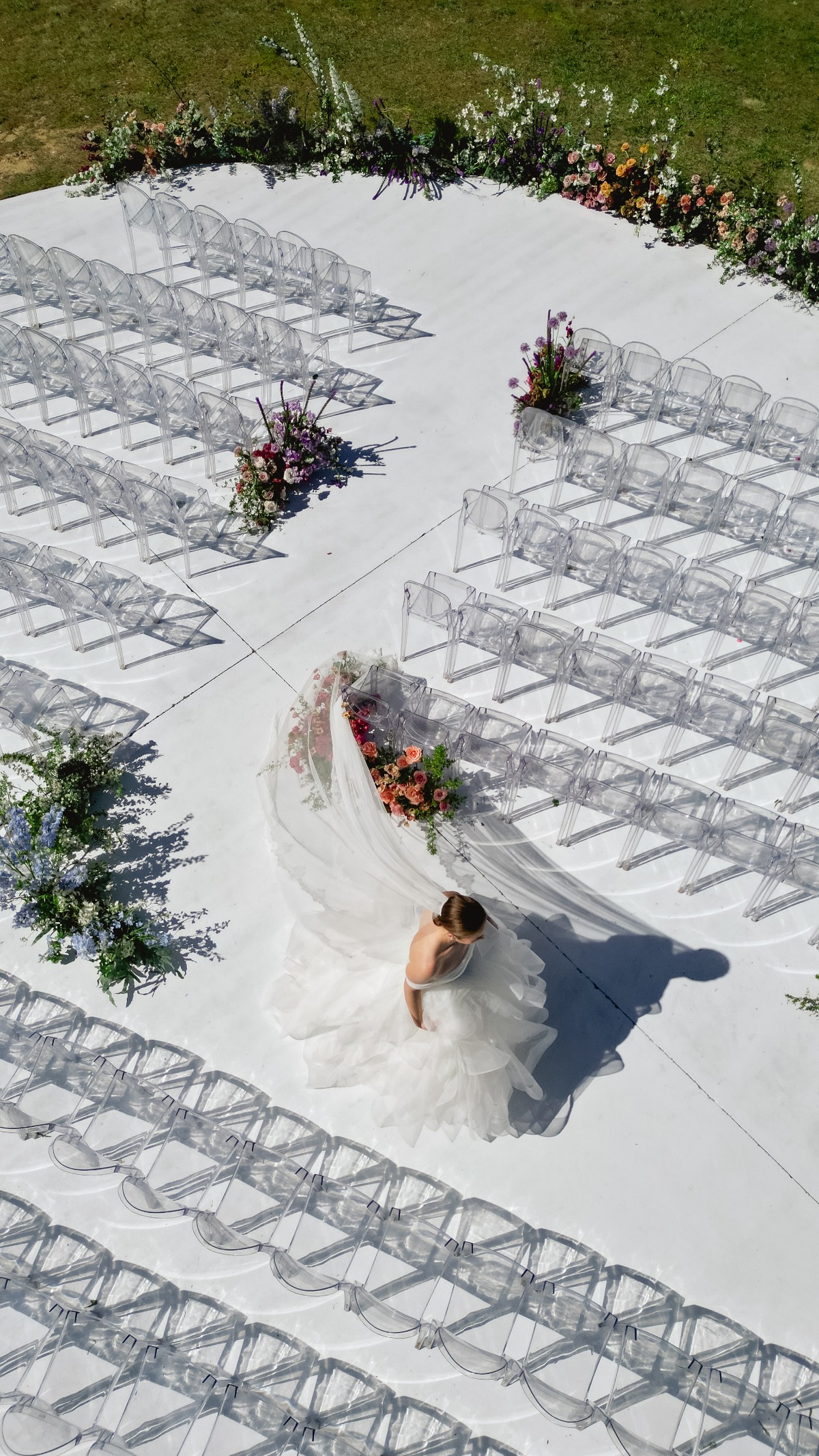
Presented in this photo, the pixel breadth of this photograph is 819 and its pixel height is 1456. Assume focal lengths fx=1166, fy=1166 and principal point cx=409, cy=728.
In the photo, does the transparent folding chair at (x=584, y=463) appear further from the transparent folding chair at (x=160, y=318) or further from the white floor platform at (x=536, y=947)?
the transparent folding chair at (x=160, y=318)

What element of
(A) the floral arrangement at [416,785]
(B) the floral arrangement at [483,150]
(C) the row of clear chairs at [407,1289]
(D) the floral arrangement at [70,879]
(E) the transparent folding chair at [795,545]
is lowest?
(C) the row of clear chairs at [407,1289]

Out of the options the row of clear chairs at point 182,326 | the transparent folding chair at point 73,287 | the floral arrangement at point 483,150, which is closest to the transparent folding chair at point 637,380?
the floral arrangement at point 483,150

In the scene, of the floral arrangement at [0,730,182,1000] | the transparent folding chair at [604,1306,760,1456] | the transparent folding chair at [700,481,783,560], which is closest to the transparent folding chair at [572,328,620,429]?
the transparent folding chair at [700,481,783,560]

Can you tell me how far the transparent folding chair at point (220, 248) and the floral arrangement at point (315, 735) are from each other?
4.69 m

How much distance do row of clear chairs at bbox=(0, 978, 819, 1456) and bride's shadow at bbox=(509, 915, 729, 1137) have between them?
724 mm

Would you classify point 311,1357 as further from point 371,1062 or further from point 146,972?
point 146,972

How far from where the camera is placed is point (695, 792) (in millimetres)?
7055

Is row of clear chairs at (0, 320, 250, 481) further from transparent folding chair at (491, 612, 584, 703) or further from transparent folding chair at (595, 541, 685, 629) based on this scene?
transparent folding chair at (595, 541, 685, 629)

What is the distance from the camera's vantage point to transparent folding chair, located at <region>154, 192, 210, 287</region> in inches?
411

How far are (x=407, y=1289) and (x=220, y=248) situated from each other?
865 cm

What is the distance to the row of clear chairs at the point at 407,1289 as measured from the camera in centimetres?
564

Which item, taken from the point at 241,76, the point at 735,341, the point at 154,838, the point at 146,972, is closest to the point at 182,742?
the point at 154,838

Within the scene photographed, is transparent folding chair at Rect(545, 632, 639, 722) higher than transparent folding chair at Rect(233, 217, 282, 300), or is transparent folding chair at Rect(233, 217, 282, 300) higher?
transparent folding chair at Rect(233, 217, 282, 300)

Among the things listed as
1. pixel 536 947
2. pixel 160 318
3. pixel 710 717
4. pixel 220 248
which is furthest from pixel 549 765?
pixel 220 248
